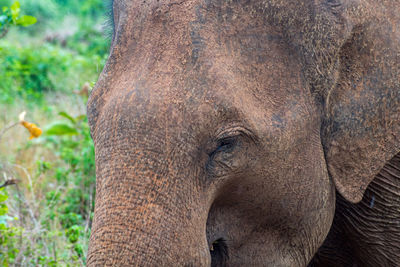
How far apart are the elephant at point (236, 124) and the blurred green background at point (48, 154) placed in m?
0.59

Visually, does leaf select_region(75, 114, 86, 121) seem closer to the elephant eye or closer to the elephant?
the elephant

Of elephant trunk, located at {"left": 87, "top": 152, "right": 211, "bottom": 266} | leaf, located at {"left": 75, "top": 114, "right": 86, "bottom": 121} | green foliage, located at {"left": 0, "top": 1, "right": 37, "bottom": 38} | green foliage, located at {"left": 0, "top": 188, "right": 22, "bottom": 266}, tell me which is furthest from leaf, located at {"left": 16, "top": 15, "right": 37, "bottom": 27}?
leaf, located at {"left": 75, "top": 114, "right": 86, "bottom": 121}

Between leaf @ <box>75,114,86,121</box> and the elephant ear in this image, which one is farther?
leaf @ <box>75,114,86,121</box>

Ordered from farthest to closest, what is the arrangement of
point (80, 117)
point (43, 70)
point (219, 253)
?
point (43, 70)
point (80, 117)
point (219, 253)

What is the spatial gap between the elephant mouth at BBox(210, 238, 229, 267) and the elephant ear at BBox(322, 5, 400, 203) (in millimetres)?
390

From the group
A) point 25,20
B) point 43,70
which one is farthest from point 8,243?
point 43,70

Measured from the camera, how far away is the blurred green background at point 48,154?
3127 mm

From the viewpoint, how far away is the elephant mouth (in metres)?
1.82

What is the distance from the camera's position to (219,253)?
1848mm

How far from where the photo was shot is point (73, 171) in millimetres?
4332

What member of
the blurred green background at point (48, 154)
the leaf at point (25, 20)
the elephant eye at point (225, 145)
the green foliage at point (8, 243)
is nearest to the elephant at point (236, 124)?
the elephant eye at point (225, 145)

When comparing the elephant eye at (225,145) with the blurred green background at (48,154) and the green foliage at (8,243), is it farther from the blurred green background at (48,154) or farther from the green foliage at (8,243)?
the green foliage at (8,243)

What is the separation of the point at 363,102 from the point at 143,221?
781mm

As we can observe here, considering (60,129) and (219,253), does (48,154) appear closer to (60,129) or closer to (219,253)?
(60,129)
